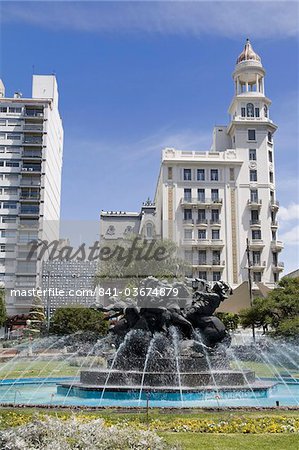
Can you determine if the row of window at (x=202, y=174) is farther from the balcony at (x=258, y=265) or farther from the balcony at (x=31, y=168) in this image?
the balcony at (x=31, y=168)

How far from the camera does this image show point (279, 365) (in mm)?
26859

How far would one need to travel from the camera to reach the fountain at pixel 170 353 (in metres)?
13.9

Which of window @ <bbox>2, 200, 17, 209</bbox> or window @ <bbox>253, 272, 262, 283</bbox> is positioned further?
window @ <bbox>2, 200, 17, 209</bbox>

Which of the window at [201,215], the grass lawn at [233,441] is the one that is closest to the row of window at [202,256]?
the window at [201,215]

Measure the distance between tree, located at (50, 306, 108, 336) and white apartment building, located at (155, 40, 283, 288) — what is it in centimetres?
1854

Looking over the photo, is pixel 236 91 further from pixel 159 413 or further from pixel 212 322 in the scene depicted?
pixel 159 413

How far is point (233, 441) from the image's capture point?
775cm

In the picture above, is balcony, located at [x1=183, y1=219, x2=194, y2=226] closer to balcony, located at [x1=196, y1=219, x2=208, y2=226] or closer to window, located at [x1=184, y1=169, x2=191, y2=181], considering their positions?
balcony, located at [x1=196, y1=219, x2=208, y2=226]

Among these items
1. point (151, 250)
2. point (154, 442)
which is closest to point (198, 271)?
point (151, 250)

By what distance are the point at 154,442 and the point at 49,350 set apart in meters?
30.6

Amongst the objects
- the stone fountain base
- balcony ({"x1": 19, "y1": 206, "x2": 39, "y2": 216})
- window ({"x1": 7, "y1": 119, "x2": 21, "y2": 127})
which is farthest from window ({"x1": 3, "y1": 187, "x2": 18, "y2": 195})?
the stone fountain base

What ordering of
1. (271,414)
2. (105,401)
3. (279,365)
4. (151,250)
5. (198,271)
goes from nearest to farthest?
(271,414), (105,401), (279,365), (151,250), (198,271)

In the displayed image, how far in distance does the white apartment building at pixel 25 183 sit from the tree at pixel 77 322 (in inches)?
719

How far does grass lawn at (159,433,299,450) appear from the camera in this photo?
24.1ft
